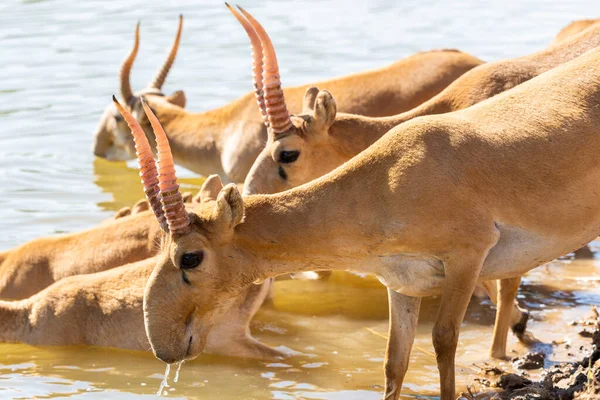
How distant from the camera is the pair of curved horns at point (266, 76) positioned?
411 inches

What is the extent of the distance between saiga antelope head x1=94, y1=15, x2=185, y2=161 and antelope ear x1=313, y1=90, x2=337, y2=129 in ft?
20.0

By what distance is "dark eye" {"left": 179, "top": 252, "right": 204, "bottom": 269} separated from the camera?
8469mm

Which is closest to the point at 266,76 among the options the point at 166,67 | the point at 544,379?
the point at 544,379

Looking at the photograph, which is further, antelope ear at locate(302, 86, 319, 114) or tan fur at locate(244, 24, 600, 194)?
antelope ear at locate(302, 86, 319, 114)

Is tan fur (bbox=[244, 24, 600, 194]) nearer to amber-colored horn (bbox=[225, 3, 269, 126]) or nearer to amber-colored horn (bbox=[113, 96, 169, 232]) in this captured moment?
amber-colored horn (bbox=[225, 3, 269, 126])

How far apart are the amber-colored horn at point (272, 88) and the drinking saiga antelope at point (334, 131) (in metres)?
0.15

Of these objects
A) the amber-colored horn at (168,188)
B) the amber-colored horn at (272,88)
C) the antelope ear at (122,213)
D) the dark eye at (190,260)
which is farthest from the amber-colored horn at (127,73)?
the dark eye at (190,260)

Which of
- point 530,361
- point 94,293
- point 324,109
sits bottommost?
point 530,361

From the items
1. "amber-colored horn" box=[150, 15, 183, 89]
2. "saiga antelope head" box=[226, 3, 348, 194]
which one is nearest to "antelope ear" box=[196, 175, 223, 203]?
"saiga antelope head" box=[226, 3, 348, 194]

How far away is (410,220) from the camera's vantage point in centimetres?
841

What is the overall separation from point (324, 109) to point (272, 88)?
2.67 ft

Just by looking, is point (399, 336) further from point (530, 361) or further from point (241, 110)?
point (241, 110)

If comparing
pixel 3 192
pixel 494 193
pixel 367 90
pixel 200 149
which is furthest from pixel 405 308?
pixel 3 192

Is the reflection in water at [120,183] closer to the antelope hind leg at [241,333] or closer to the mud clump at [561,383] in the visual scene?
the antelope hind leg at [241,333]
